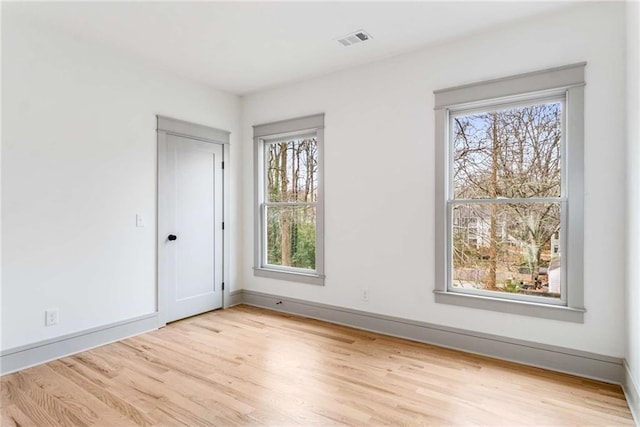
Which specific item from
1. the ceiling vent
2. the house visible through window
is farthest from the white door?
the house visible through window

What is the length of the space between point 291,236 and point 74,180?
2.32 metres

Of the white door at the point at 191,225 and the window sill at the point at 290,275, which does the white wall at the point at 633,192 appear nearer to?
the window sill at the point at 290,275

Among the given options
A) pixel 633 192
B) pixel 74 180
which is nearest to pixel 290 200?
pixel 74 180

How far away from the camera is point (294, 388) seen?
247 centimetres

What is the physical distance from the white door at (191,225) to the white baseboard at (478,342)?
1.04 m

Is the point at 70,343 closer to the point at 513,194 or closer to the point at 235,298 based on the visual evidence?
the point at 235,298

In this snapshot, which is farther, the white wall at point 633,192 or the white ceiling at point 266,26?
the white ceiling at point 266,26

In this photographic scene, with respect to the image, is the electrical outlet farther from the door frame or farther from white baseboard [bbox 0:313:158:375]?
the door frame

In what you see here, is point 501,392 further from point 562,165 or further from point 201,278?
point 201,278

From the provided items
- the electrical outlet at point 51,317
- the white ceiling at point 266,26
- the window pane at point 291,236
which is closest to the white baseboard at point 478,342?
the window pane at point 291,236

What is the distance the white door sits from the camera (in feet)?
12.7

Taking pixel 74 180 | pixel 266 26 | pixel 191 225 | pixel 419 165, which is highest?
pixel 266 26

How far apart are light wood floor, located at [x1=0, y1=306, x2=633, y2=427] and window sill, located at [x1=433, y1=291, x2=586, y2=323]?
43 centimetres

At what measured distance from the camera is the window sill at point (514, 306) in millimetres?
2678
